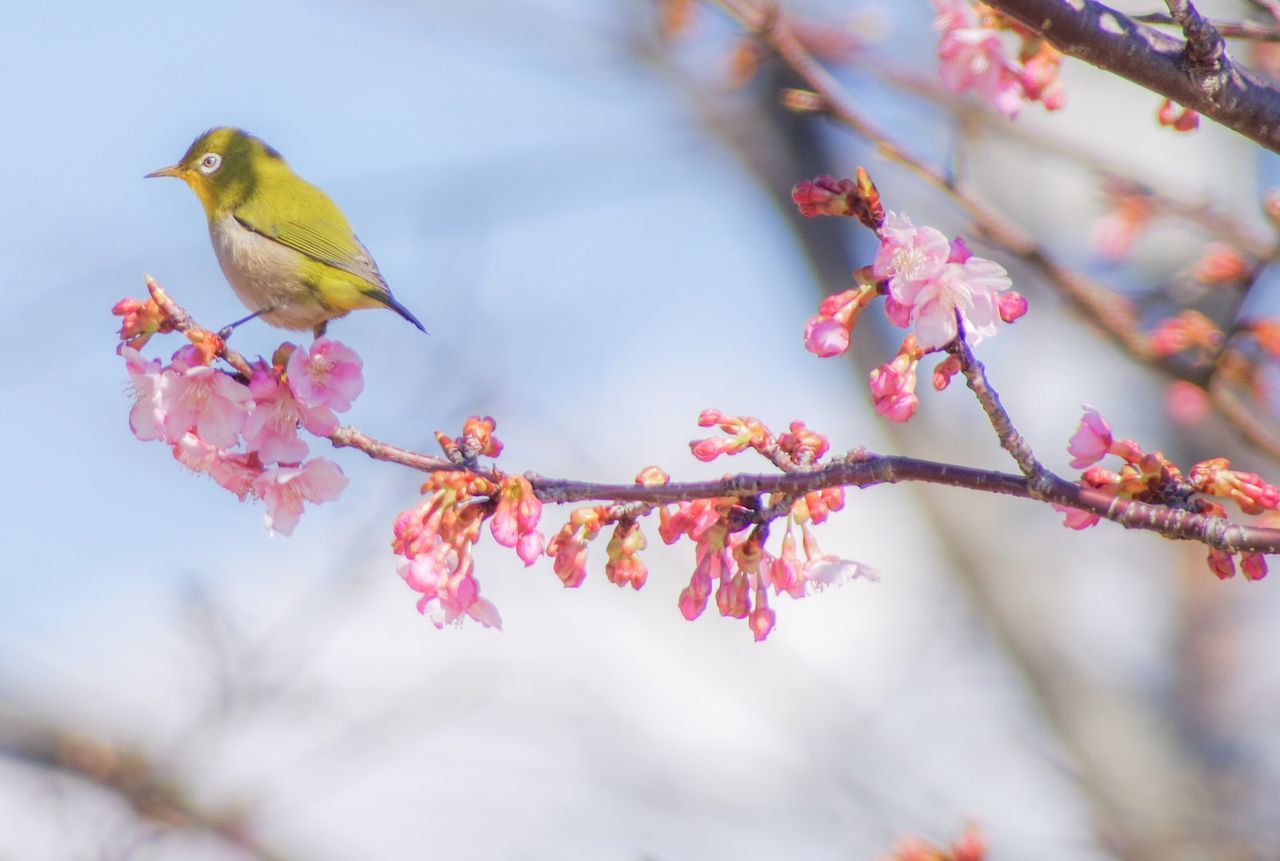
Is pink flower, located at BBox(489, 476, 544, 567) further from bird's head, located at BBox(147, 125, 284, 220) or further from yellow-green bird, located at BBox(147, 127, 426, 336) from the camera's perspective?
bird's head, located at BBox(147, 125, 284, 220)

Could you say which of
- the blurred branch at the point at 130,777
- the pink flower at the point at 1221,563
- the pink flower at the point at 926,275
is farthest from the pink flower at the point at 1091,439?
the blurred branch at the point at 130,777

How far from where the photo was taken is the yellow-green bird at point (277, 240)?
3.90 metres

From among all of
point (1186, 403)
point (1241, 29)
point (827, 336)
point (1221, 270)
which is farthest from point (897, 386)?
point (1186, 403)

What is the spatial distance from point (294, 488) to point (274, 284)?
1.75 m

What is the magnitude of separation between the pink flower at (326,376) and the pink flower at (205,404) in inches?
4.4

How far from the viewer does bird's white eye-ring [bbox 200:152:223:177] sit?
15.2 feet

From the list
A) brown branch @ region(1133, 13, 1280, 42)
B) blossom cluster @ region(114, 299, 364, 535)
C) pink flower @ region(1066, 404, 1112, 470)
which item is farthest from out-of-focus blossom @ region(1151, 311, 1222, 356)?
blossom cluster @ region(114, 299, 364, 535)

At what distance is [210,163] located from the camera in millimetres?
4645

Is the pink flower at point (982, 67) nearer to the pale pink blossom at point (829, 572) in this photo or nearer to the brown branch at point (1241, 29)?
the brown branch at point (1241, 29)

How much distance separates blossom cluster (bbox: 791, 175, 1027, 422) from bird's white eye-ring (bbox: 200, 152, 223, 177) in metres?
3.26

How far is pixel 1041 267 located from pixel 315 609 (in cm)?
357

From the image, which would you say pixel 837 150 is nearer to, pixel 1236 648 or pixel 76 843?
pixel 1236 648

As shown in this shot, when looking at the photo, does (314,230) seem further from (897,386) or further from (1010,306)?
(1010,306)

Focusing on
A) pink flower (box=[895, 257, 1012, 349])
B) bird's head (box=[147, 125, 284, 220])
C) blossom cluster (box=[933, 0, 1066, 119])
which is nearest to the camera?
pink flower (box=[895, 257, 1012, 349])
